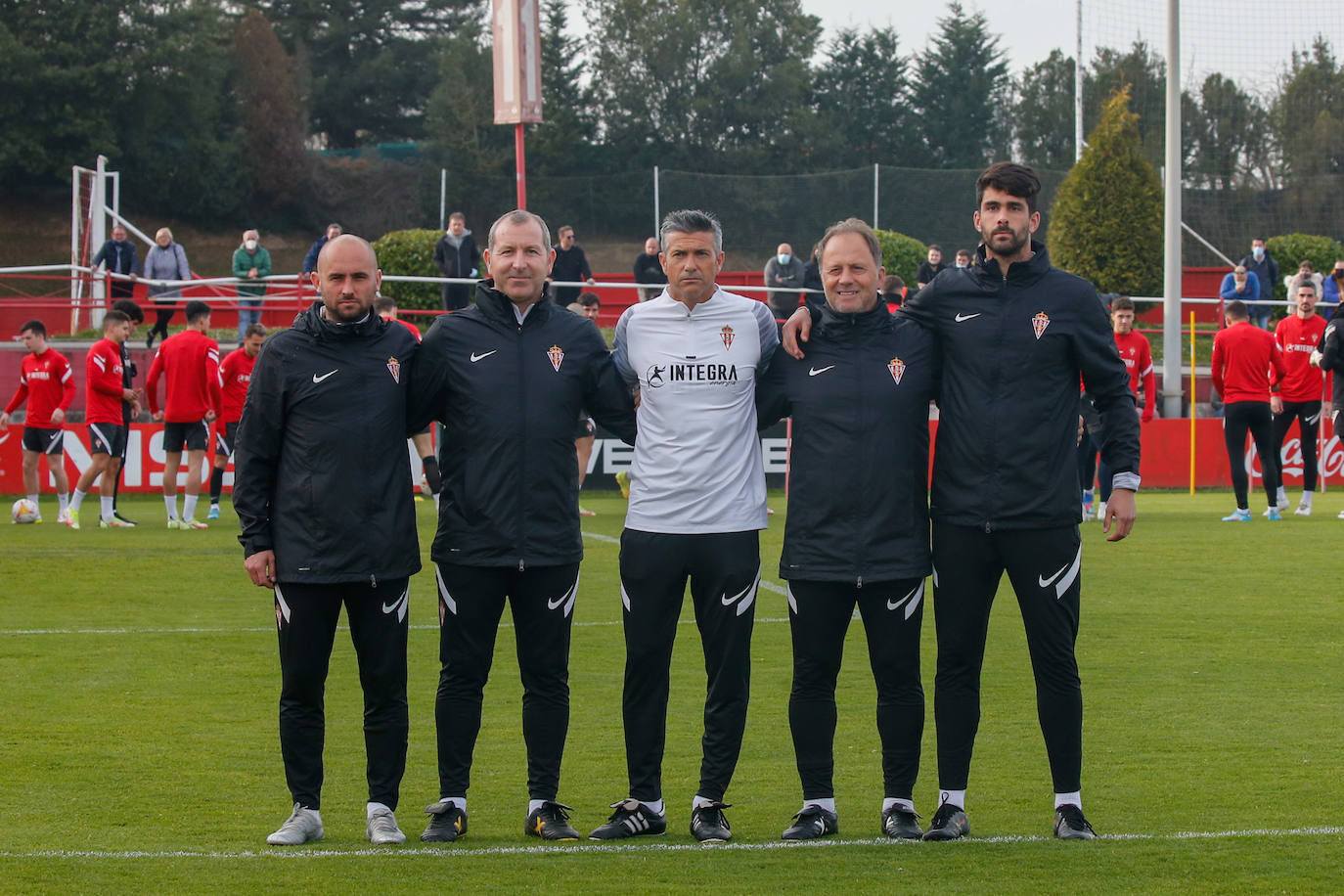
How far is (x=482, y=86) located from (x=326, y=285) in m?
52.4

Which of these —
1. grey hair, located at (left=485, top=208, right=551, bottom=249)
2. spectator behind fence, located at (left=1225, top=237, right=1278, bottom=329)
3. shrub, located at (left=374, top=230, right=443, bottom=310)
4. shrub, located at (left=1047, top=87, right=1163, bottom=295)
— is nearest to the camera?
grey hair, located at (left=485, top=208, right=551, bottom=249)

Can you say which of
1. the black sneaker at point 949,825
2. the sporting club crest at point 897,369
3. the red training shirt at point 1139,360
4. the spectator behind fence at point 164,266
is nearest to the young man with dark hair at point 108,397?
the spectator behind fence at point 164,266

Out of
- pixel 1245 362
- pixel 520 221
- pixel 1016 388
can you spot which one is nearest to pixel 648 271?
pixel 1245 362

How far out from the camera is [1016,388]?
198 inches

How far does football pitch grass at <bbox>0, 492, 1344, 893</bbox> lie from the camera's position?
454 centimetres

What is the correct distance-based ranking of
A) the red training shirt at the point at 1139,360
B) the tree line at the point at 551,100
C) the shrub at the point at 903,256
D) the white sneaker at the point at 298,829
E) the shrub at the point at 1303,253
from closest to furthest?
the white sneaker at the point at 298,829 → the red training shirt at the point at 1139,360 → the shrub at the point at 903,256 → the shrub at the point at 1303,253 → the tree line at the point at 551,100

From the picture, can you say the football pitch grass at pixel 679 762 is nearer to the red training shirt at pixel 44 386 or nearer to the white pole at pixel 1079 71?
the red training shirt at pixel 44 386

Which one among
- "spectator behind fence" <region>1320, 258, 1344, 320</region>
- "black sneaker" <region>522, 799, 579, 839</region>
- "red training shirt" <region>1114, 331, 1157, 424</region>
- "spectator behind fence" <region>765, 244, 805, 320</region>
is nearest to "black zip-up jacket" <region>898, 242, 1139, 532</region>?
"black sneaker" <region>522, 799, 579, 839</region>

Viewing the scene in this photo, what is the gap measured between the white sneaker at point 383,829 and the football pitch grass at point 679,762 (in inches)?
3.4

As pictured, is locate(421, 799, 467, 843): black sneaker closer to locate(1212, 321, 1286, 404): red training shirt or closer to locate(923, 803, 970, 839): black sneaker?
locate(923, 803, 970, 839): black sneaker

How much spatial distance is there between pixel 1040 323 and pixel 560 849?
2230 millimetres

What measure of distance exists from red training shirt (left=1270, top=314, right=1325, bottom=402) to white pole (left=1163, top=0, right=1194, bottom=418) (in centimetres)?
570

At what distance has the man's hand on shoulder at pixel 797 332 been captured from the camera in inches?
202

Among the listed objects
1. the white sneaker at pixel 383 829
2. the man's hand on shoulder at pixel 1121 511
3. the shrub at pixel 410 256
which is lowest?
the white sneaker at pixel 383 829
